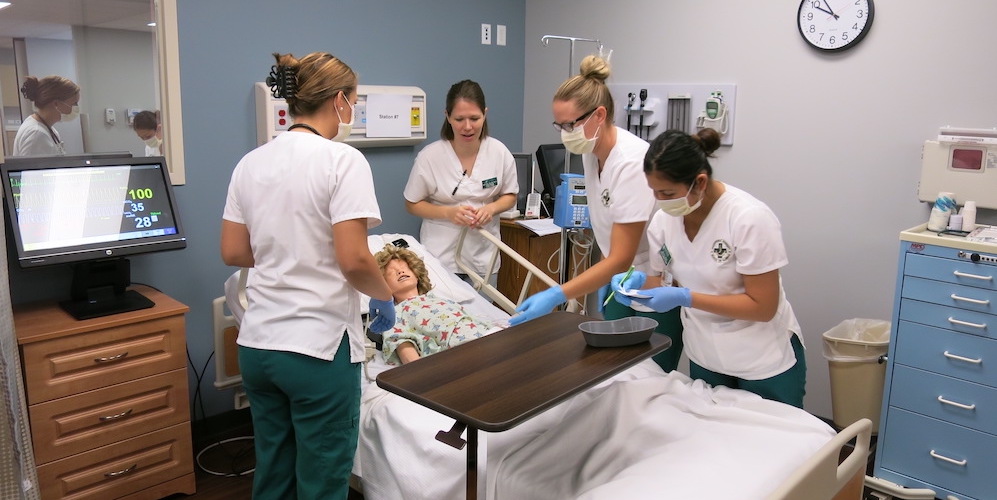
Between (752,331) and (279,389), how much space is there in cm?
126

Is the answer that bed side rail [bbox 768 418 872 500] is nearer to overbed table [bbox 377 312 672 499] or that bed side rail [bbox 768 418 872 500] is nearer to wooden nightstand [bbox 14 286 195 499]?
overbed table [bbox 377 312 672 499]

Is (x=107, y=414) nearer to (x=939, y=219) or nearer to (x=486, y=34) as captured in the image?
(x=486, y=34)

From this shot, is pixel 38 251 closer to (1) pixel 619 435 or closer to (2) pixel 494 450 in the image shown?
(2) pixel 494 450

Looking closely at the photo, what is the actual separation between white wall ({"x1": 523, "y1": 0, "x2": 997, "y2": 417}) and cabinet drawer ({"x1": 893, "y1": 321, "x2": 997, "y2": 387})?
0.42m

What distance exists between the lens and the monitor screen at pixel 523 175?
12.7 ft

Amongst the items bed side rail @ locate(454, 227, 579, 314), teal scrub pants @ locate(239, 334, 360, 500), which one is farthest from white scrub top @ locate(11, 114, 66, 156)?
bed side rail @ locate(454, 227, 579, 314)

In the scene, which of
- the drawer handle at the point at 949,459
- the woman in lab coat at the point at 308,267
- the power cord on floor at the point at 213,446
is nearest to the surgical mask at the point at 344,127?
the woman in lab coat at the point at 308,267

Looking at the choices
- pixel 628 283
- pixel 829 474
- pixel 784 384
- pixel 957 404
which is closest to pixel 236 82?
pixel 628 283

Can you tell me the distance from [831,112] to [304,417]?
2.42 meters

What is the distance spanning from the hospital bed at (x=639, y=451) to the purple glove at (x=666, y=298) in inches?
7.8

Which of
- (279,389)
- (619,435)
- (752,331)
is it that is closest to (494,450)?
(619,435)

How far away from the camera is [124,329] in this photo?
96.3 inches

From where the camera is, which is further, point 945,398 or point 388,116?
point 388,116

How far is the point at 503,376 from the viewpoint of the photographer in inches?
59.7
